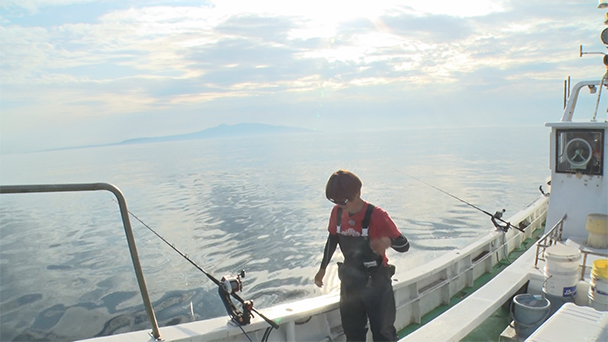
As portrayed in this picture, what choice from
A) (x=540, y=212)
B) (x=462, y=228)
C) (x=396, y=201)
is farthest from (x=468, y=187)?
(x=540, y=212)

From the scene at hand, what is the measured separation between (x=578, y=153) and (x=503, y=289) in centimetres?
312

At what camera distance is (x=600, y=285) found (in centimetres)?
341

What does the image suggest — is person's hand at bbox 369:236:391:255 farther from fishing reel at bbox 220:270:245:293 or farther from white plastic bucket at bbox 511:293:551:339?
white plastic bucket at bbox 511:293:551:339

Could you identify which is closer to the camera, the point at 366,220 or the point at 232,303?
the point at 366,220

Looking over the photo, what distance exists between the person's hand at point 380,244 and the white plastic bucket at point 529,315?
168 centimetres

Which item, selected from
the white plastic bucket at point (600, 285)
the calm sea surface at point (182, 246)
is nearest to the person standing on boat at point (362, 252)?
the white plastic bucket at point (600, 285)

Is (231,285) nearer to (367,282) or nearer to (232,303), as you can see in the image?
(232,303)

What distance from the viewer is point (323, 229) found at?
12.7 metres

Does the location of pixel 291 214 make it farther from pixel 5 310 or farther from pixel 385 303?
pixel 385 303

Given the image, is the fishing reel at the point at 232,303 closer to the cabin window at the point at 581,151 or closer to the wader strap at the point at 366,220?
the wader strap at the point at 366,220

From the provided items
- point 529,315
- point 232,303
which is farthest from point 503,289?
point 232,303

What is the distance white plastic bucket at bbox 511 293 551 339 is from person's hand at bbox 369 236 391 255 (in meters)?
1.68

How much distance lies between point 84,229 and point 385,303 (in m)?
14.2

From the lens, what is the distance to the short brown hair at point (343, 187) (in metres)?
2.44
